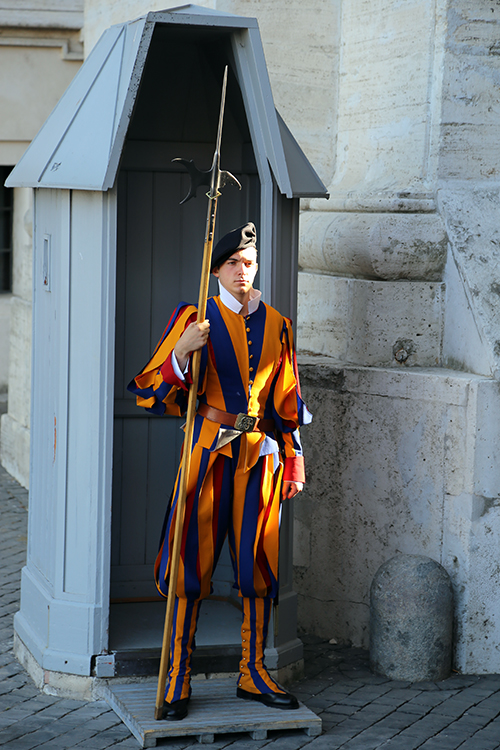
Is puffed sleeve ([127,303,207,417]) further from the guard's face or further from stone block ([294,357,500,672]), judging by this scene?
stone block ([294,357,500,672])

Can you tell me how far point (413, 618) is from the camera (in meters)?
4.39

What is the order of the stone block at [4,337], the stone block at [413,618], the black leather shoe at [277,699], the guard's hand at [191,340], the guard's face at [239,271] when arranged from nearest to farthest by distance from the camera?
1. the guard's hand at [191,340]
2. the guard's face at [239,271]
3. the black leather shoe at [277,699]
4. the stone block at [413,618]
5. the stone block at [4,337]

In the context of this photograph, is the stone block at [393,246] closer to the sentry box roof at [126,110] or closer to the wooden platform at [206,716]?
the sentry box roof at [126,110]

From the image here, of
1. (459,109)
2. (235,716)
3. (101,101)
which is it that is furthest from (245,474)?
(459,109)

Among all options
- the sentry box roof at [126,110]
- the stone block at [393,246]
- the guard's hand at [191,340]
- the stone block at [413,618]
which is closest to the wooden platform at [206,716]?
the stone block at [413,618]

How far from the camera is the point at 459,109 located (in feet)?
16.1

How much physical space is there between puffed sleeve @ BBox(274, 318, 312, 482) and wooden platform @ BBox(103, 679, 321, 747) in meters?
0.87

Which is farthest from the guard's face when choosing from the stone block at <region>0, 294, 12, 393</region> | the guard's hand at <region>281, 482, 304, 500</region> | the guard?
the stone block at <region>0, 294, 12, 393</region>

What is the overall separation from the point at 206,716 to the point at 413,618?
1.02m

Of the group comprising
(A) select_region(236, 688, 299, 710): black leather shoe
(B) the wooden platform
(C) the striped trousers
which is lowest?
(B) the wooden platform

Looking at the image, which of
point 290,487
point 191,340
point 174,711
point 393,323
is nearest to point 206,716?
point 174,711

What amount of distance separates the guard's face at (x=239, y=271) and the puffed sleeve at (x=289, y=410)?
0.92 ft

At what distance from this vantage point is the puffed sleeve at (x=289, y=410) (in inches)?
158

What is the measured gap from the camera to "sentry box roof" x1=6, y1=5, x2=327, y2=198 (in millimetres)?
→ 3930
